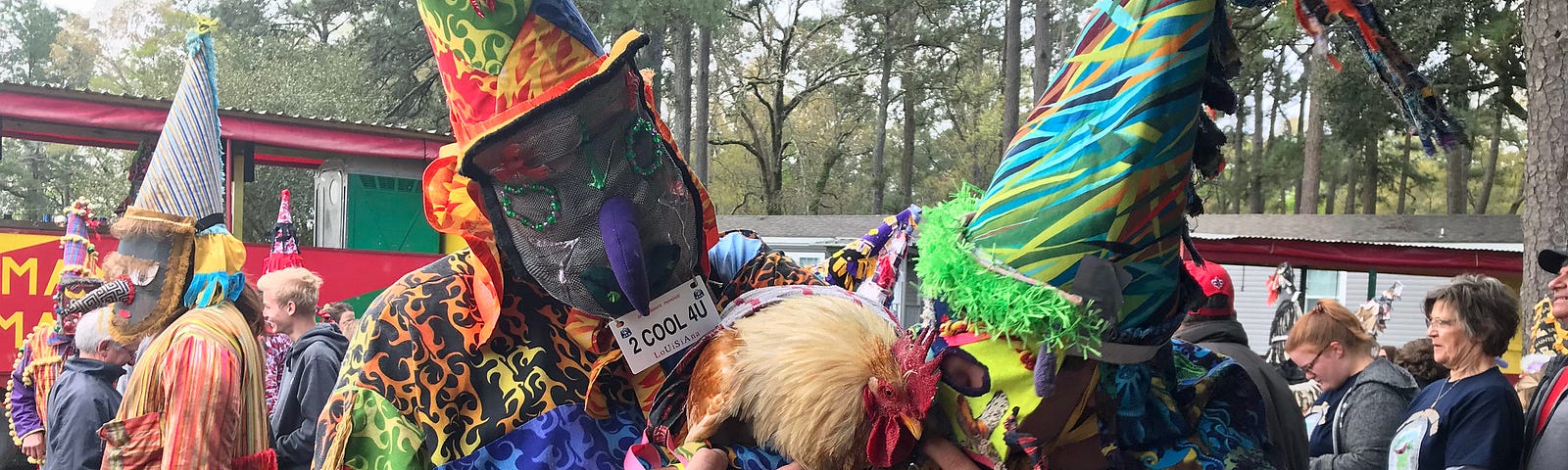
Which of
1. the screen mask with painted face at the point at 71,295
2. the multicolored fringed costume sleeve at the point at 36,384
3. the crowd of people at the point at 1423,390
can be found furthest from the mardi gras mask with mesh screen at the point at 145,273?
the crowd of people at the point at 1423,390

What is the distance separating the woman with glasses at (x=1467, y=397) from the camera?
3168 mm

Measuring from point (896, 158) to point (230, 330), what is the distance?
1288 inches

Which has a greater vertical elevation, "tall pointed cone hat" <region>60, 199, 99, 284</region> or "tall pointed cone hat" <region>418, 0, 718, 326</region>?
"tall pointed cone hat" <region>418, 0, 718, 326</region>

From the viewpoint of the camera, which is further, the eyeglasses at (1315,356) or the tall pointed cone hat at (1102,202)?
the eyeglasses at (1315,356)

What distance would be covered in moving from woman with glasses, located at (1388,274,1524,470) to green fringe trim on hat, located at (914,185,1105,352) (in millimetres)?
2418

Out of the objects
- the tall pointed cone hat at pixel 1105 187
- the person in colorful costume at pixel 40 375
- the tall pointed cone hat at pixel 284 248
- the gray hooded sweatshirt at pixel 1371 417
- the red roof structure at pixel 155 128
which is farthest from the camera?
the red roof structure at pixel 155 128

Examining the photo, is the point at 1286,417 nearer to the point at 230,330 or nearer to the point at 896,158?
the point at 230,330

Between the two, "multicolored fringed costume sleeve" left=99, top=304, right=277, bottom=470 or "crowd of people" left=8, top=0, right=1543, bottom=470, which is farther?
"multicolored fringed costume sleeve" left=99, top=304, right=277, bottom=470

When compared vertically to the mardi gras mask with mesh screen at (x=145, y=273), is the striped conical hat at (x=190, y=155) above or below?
above

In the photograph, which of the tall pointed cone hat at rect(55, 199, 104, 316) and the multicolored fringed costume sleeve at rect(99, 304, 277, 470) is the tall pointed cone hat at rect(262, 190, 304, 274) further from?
the multicolored fringed costume sleeve at rect(99, 304, 277, 470)

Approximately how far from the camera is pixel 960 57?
93.8 feet

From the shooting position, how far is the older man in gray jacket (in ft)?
13.7

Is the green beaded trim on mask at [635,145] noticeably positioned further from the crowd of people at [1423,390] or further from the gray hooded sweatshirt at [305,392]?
the gray hooded sweatshirt at [305,392]

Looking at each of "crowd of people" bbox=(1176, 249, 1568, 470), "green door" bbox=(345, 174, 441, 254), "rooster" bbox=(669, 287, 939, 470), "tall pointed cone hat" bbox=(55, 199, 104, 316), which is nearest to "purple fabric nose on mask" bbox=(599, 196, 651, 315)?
"rooster" bbox=(669, 287, 939, 470)
